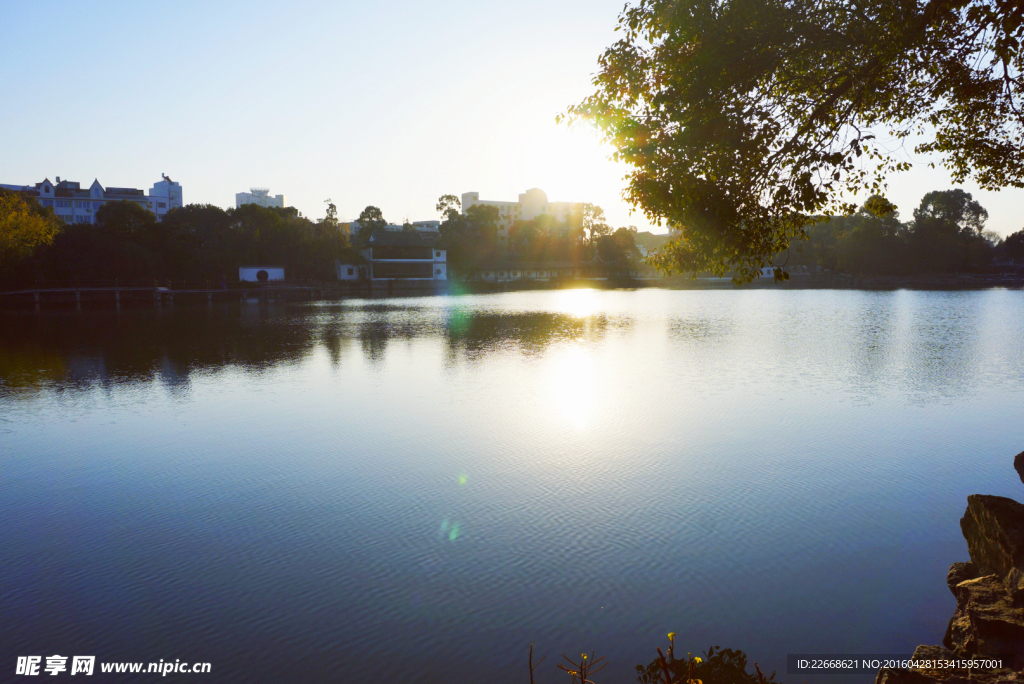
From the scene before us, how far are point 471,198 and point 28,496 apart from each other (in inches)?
5894

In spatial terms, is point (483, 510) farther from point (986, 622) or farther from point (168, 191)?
point (168, 191)

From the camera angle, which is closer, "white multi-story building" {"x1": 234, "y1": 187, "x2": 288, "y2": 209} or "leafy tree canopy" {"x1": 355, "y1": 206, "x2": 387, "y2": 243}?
"leafy tree canopy" {"x1": 355, "y1": 206, "x2": 387, "y2": 243}

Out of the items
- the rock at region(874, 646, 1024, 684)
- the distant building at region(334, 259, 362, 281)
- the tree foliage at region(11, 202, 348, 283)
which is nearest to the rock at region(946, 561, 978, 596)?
the rock at region(874, 646, 1024, 684)

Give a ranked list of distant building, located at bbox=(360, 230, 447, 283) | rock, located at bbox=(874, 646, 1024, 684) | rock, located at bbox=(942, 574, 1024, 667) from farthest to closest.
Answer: distant building, located at bbox=(360, 230, 447, 283) < rock, located at bbox=(942, 574, 1024, 667) < rock, located at bbox=(874, 646, 1024, 684)

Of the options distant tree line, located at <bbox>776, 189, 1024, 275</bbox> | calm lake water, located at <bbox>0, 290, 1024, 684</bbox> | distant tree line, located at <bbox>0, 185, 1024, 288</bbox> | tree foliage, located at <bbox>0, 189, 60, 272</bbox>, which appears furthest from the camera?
distant tree line, located at <bbox>776, 189, 1024, 275</bbox>

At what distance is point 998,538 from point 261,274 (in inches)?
2360

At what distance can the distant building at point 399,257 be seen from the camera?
67312mm

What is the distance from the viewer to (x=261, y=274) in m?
58.3

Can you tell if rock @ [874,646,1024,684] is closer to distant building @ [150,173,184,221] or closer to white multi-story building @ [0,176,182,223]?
white multi-story building @ [0,176,182,223]

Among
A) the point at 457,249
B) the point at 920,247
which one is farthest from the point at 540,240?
the point at 920,247

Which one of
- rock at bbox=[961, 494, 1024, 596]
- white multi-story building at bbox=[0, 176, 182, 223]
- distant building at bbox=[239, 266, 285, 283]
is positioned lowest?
rock at bbox=[961, 494, 1024, 596]

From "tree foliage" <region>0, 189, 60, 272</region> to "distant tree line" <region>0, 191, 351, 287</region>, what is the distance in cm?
6

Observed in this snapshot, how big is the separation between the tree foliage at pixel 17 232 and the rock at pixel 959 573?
156 ft

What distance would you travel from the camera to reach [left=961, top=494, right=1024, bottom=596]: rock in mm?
4684
